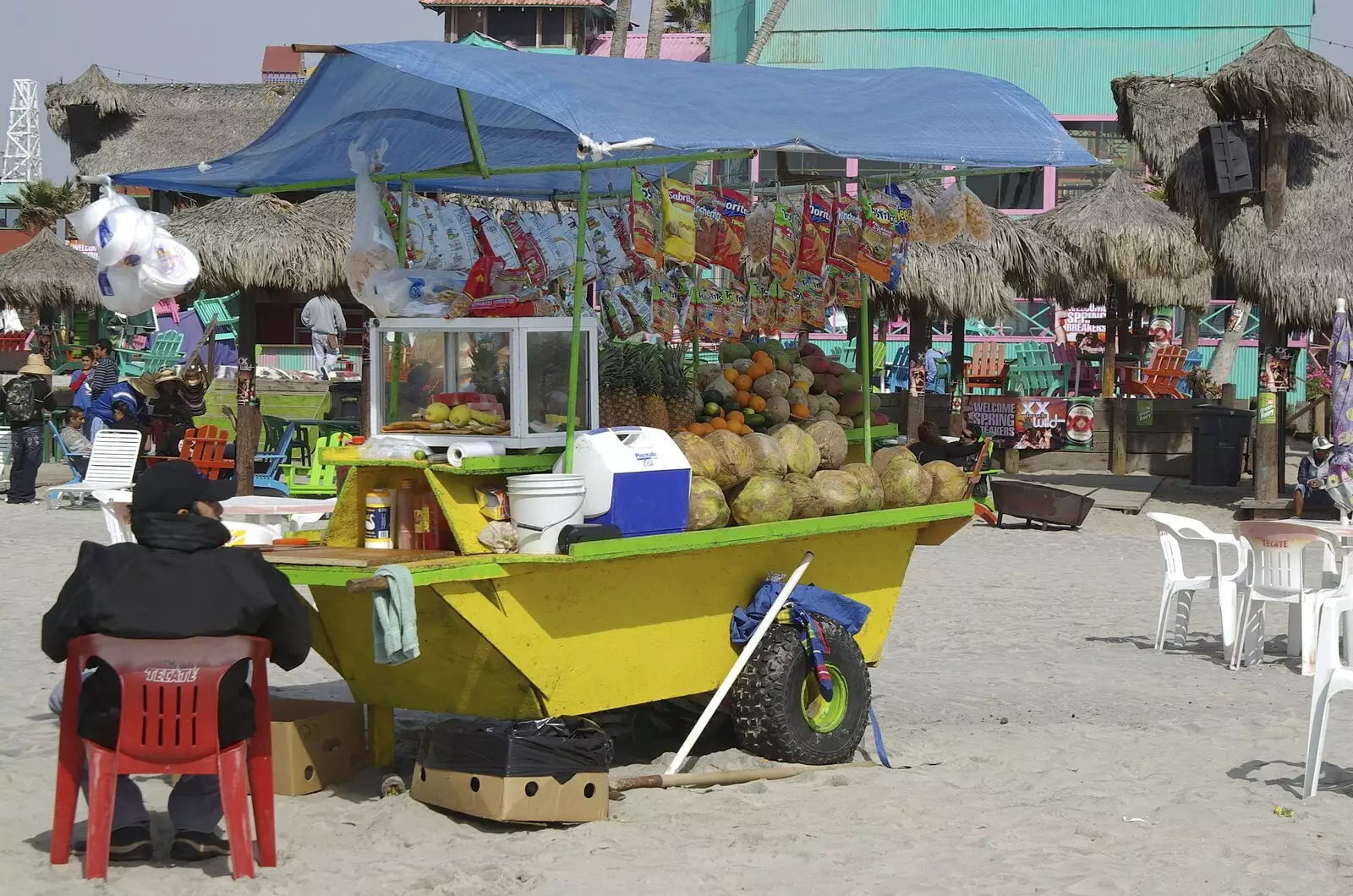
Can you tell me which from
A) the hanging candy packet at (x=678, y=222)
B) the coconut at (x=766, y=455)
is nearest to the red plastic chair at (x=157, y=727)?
the hanging candy packet at (x=678, y=222)

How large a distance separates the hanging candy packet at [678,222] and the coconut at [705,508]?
85 centimetres

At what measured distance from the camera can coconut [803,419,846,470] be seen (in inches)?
269

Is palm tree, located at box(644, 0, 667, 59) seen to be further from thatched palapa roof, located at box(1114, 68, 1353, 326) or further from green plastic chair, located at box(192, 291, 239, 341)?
green plastic chair, located at box(192, 291, 239, 341)

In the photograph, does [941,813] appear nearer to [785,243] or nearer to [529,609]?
[529,609]

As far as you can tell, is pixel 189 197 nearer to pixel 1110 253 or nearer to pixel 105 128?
pixel 105 128

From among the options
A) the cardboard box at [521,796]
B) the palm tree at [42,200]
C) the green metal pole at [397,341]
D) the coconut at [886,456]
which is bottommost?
the cardboard box at [521,796]

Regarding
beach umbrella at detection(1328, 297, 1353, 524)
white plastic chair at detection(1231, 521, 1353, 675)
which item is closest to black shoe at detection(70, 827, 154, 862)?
white plastic chair at detection(1231, 521, 1353, 675)

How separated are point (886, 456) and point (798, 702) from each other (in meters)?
1.41

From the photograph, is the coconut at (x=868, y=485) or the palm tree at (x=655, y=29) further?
the palm tree at (x=655, y=29)

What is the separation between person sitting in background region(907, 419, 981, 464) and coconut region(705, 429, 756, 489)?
8.60m

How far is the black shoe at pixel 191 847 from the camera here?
15.8ft

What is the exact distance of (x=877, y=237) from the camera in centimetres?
702

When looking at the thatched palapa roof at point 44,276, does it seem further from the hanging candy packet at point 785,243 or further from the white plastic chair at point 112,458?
the hanging candy packet at point 785,243

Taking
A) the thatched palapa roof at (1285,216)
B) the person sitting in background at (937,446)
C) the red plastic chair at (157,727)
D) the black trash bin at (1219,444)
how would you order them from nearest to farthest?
1. the red plastic chair at (157,727)
2. the person sitting in background at (937,446)
3. the thatched palapa roof at (1285,216)
4. the black trash bin at (1219,444)
